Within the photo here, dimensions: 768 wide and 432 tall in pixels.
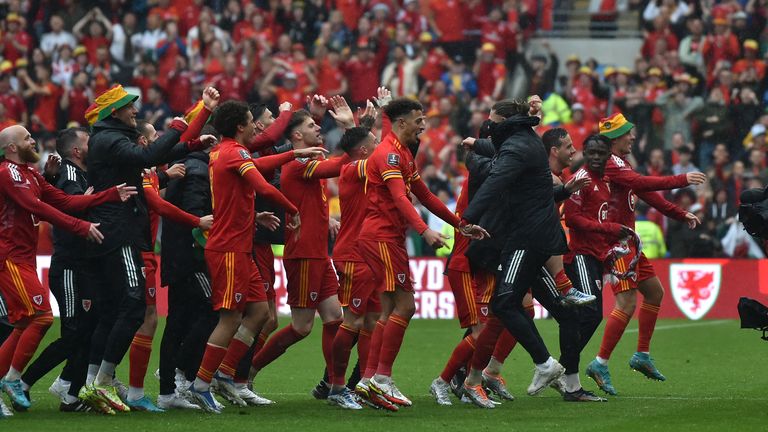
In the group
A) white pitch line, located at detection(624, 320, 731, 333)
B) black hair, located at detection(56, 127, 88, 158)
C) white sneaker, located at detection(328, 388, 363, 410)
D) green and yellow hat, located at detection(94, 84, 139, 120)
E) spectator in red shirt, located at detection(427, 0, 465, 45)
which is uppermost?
spectator in red shirt, located at detection(427, 0, 465, 45)

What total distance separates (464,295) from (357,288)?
Result: 895mm

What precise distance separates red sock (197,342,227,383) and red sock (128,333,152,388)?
49cm

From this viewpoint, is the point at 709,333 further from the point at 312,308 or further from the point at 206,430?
the point at 206,430

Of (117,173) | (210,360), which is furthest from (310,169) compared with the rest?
(210,360)

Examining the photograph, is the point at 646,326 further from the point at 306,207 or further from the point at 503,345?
the point at 306,207

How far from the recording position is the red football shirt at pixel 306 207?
1126 cm

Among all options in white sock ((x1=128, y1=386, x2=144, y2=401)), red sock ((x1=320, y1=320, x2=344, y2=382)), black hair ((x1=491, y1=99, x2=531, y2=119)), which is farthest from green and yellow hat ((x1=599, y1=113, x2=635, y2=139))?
white sock ((x1=128, y1=386, x2=144, y2=401))

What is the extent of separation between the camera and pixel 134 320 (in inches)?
400

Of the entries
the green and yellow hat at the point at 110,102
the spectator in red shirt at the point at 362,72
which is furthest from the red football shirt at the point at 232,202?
the spectator in red shirt at the point at 362,72

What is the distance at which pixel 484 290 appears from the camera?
37.3 ft

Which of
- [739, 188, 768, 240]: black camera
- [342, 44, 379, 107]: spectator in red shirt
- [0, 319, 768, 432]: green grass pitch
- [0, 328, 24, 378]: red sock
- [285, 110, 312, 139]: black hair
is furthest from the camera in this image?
[342, 44, 379, 107]: spectator in red shirt

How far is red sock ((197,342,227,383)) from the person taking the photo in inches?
403

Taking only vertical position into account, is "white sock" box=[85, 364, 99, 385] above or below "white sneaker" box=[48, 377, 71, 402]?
above

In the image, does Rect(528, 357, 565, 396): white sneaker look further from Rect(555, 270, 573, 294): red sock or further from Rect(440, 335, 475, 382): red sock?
Rect(555, 270, 573, 294): red sock
